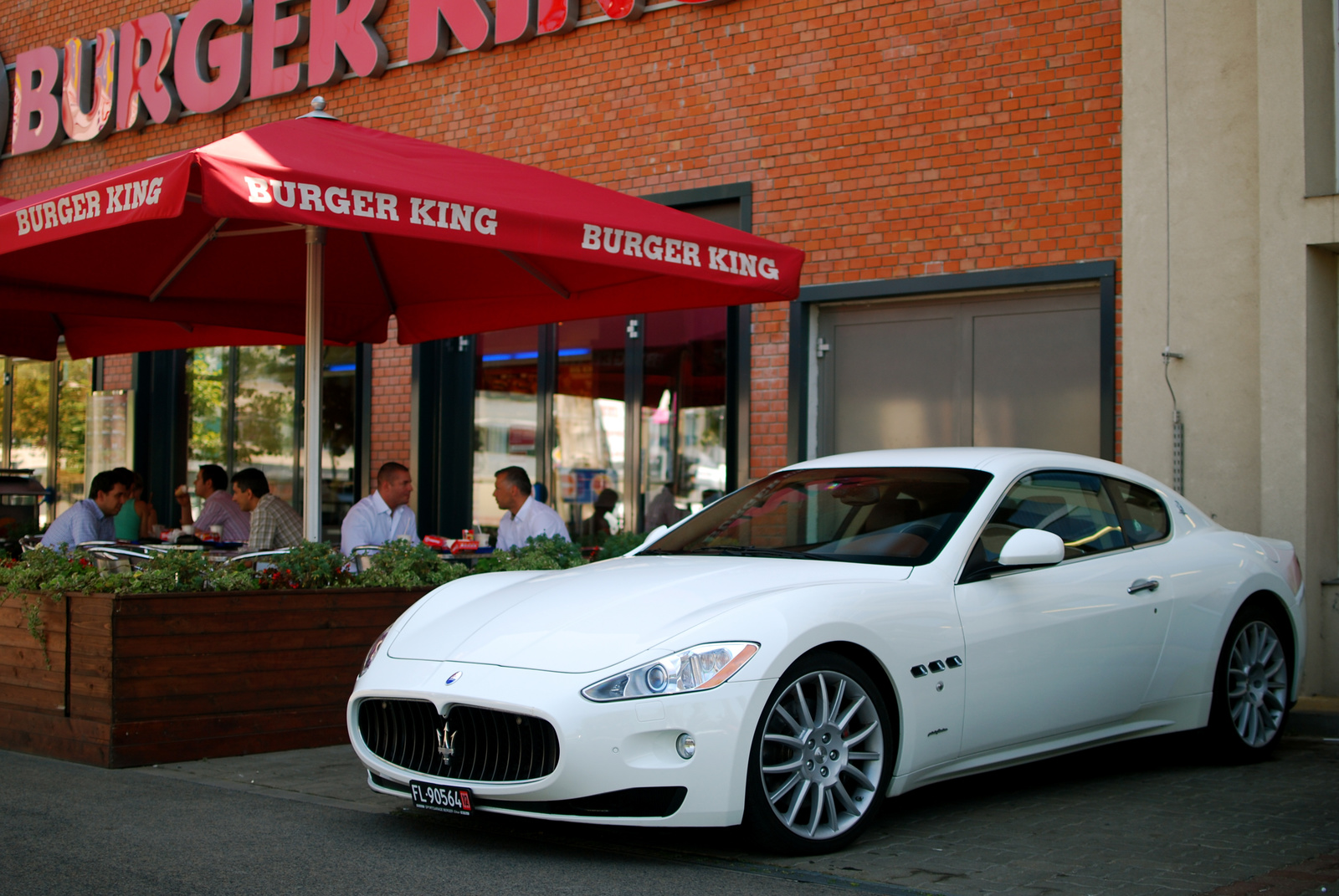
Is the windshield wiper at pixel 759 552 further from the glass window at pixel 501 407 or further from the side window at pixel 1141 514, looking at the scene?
the glass window at pixel 501 407

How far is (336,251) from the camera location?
365 inches

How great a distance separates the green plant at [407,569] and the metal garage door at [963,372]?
13.6ft

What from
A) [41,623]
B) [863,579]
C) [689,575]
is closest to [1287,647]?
[863,579]

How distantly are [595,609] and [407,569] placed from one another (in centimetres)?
278

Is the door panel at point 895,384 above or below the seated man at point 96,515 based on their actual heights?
above

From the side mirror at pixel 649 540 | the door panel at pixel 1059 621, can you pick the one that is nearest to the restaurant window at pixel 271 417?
the side mirror at pixel 649 540

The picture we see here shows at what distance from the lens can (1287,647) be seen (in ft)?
22.0

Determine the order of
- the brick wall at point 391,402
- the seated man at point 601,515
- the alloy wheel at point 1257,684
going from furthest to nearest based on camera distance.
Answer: the brick wall at point 391,402 → the seated man at point 601,515 → the alloy wheel at point 1257,684

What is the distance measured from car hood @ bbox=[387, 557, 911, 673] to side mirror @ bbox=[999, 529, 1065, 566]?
1.28 ft

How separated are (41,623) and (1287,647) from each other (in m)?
6.07

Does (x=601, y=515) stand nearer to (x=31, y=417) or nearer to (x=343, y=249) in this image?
(x=343, y=249)

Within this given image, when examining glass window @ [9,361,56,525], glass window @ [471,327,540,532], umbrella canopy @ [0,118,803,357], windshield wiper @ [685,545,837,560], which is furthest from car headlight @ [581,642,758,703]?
glass window @ [9,361,56,525]

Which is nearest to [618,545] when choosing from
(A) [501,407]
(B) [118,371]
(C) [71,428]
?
(A) [501,407]

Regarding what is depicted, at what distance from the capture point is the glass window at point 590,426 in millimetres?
12281
